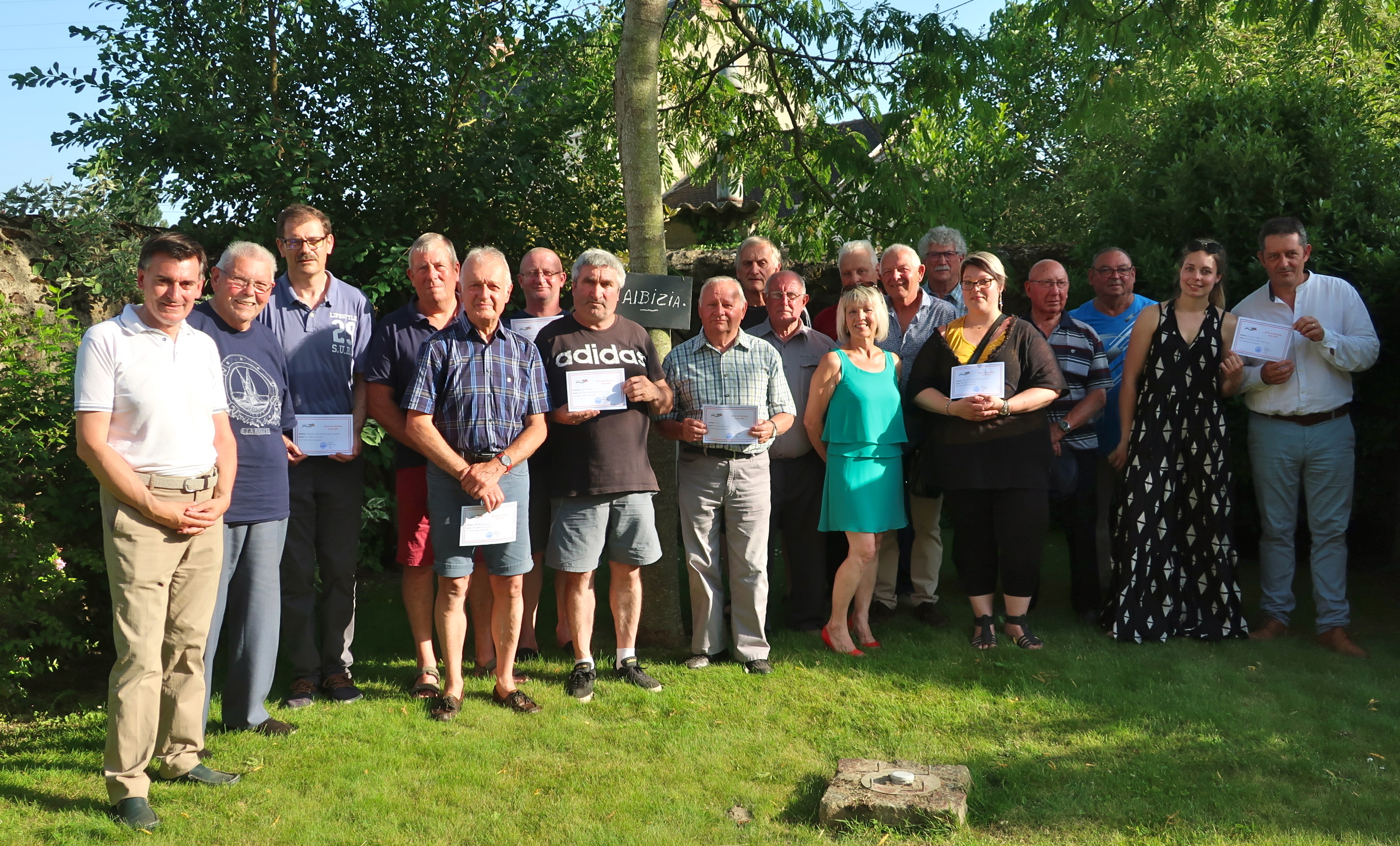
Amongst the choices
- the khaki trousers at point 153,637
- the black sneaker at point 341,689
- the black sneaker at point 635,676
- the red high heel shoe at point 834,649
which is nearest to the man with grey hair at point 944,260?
the red high heel shoe at point 834,649

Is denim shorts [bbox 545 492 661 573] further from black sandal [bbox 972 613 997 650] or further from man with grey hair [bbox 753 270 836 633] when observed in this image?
black sandal [bbox 972 613 997 650]

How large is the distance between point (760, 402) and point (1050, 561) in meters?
3.40

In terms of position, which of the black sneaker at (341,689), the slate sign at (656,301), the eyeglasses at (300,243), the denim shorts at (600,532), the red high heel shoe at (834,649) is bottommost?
the red high heel shoe at (834,649)

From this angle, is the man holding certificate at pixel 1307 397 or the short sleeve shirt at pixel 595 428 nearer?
the short sleeve shirt at pixel 595 428

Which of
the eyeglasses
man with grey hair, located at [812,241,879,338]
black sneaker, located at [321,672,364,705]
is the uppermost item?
the eyeglasses

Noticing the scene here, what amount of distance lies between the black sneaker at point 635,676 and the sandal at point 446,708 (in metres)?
0.80

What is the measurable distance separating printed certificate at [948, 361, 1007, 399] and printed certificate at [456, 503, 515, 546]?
→ 2322 mm

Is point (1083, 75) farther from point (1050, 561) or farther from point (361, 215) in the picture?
point (361, 215)

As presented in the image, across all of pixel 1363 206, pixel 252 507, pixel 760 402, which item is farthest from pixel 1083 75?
pixel 252 507

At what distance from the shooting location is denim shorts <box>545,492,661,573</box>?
15.5ft

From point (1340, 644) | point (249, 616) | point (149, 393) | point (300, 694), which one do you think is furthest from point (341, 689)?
point (1340, 644)

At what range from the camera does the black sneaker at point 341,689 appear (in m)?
4.70

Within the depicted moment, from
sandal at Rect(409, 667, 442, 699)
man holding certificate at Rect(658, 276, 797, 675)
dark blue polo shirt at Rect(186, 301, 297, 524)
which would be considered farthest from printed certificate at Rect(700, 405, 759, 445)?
dark blue polo shirt at Rect(186, 301, 297, 524)

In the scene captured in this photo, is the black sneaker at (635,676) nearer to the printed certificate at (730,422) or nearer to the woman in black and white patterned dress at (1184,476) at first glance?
the printed certificate at (730,422)
